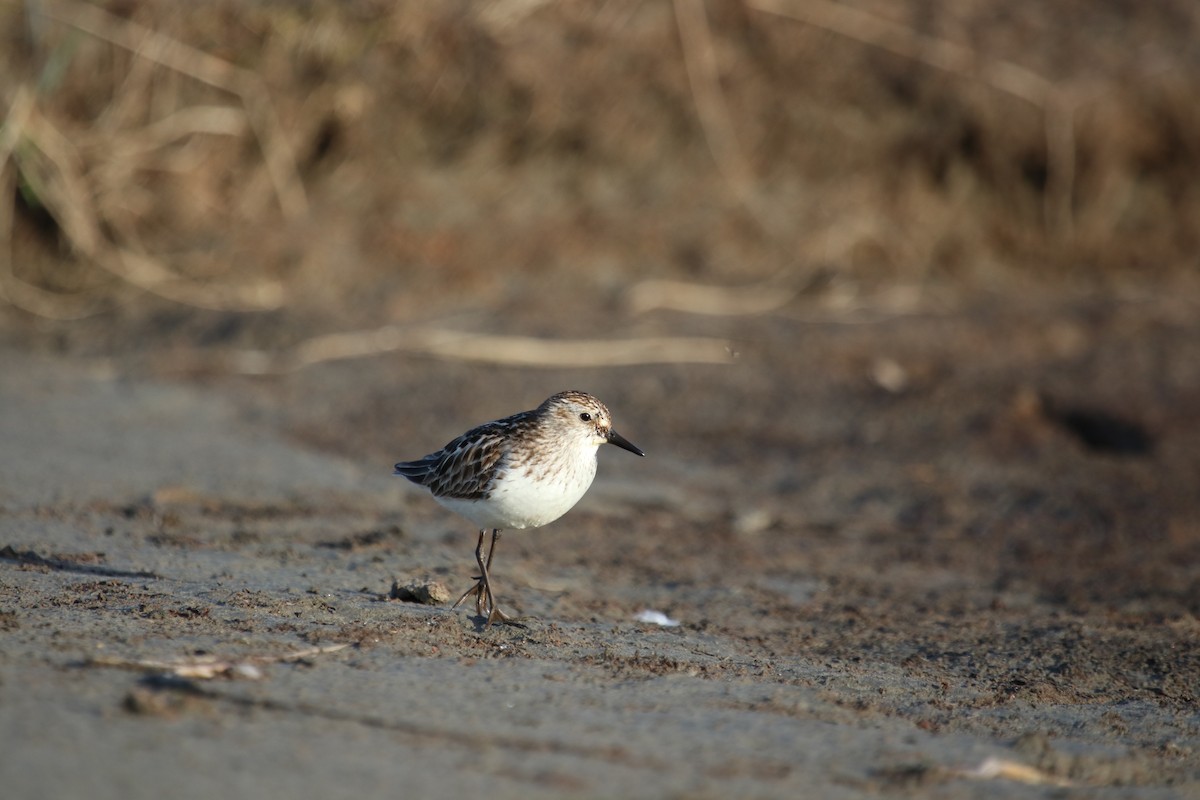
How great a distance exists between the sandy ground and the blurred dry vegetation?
1.22 metres

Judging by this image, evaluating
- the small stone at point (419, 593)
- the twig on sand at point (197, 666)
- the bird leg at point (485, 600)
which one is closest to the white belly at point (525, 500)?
the bird leg at point (485, 600)

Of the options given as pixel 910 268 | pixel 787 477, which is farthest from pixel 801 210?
pixel 787 477

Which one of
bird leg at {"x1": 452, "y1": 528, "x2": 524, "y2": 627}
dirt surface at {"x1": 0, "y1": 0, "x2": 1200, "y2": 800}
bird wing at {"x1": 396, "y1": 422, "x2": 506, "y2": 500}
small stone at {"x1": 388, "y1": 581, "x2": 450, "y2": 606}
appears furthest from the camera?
bird wing at {"x1": 396, "y1": 422, "x2": 506, "y2": 500}

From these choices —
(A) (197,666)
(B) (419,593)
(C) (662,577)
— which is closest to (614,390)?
(C) (662,577)

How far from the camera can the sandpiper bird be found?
4.82m

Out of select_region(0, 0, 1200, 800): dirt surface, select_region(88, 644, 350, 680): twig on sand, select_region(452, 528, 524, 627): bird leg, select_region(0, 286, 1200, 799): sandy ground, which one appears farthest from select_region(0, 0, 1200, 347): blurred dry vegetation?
select_region(88, 644, 350, 680): twig on sand

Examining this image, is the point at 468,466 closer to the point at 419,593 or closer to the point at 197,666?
the point at 419,593

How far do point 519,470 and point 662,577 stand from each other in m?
1.30

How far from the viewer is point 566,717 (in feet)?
11.9

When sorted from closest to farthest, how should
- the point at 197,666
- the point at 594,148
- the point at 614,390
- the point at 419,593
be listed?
the point at 197,666 → the point at 419,593 → the point at 614,390 → the point at 594,148

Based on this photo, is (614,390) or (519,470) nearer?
(519,470)

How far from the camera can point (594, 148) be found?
36.6 feet

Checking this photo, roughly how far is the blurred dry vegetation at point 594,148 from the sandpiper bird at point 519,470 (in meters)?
4.65

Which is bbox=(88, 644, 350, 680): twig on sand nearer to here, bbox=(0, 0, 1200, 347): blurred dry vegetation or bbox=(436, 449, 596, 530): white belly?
bbox=(436, 449, 596, 530): white belly
